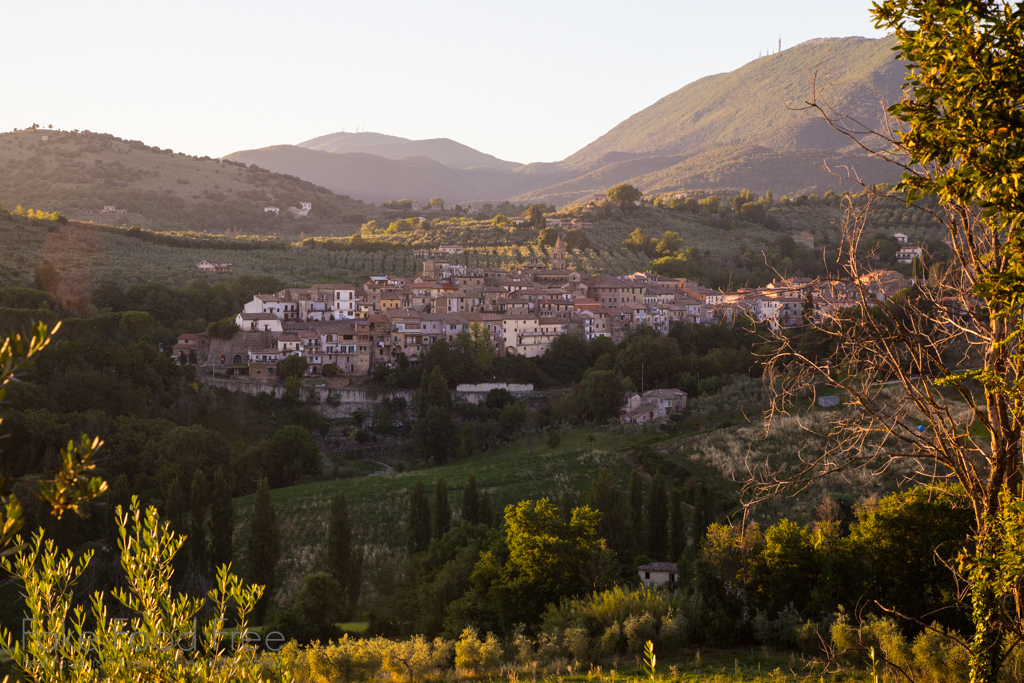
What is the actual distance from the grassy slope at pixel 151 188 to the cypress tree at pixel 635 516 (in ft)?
337

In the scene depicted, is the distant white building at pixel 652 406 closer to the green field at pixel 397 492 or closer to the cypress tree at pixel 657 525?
the green field at pixel 397 492

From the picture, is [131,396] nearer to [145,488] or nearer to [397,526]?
[145,488]

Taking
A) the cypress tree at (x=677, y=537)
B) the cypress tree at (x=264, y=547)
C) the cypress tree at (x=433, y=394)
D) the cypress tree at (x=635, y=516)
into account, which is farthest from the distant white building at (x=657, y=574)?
the cypress tree at (x=433, y=394)

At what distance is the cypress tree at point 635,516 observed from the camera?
29692 mm

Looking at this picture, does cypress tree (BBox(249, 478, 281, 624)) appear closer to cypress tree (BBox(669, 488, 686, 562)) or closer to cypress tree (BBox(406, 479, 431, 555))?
cypress tree (BBox(406, 479, 431, 555))

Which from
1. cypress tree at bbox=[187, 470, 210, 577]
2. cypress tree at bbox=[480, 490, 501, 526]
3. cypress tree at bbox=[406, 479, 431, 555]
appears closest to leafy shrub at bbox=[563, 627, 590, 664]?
cypress tree at bbox=[480, 490, 501, 526]

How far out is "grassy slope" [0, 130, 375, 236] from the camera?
123438mm

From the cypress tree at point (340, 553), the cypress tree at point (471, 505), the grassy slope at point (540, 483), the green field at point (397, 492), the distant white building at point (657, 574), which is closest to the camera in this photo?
the distant white building at point (657, 574)

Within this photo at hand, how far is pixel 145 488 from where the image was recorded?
37438 millimetres

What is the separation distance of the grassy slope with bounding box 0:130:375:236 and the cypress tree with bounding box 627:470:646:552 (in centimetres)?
10267

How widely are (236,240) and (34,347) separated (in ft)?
322

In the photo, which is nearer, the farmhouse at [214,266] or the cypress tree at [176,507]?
the cypress tree at [176,507]

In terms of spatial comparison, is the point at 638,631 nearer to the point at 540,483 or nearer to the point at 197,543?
the point at 197,543

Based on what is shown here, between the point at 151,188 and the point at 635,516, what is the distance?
129014mm
